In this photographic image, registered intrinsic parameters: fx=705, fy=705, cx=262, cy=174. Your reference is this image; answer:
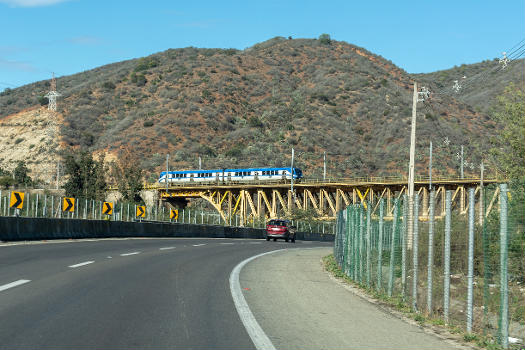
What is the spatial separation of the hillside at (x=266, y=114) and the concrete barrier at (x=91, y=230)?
176 feet

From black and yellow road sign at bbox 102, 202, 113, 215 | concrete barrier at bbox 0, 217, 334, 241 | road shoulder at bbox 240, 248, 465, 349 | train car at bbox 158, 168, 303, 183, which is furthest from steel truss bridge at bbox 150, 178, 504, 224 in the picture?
→ road shoulder at bbox 240, 248, 465, 349

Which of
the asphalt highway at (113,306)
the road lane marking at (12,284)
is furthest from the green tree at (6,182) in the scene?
the road lane marking at (12,284)

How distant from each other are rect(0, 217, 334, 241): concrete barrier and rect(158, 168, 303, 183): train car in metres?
28.3

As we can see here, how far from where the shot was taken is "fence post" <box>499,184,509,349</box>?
26.6ft

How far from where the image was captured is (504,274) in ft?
26.8

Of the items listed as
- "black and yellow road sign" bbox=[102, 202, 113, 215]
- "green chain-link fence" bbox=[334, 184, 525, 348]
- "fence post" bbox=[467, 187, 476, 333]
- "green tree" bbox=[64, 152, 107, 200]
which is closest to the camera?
"green chain-link fence" bbox=[334, 184, 525, 348]

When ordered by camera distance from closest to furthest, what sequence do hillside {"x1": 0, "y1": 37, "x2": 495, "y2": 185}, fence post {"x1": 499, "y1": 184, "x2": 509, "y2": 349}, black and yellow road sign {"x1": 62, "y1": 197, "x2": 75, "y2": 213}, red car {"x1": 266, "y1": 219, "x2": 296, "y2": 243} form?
fence post {"x1": 499, "y1": 184, "x2": 509, "y2": 349}, black and yellow road sign {"x1": 62, "y1": 197, "x2": 75, "y2": 213}, red car {"x1": 266, "y1": 219, "x2": 296, "y2": 243}, hillside {"x1": 0, "y1": 37, "x2": 495, "y2": 185}

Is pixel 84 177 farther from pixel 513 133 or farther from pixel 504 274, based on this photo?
pixel 504 274

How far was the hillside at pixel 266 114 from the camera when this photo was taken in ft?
363

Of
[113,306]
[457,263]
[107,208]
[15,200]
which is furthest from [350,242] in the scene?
[107,208]

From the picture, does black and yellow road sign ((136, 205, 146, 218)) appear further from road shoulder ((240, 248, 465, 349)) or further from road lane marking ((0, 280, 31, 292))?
road lane marking ((0, 280, 31, 292))

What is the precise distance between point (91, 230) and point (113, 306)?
25607mm

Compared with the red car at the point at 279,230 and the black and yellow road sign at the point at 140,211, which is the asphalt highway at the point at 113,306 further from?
the black and yellow road sign at the point at 140,211

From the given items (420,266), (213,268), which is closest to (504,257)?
(420,266)
